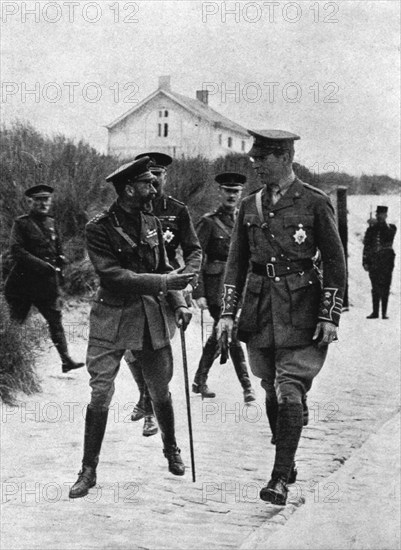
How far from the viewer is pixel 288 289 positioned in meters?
4.37

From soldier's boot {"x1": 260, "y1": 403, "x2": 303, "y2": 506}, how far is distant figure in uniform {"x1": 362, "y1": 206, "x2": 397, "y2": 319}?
30.4 ft

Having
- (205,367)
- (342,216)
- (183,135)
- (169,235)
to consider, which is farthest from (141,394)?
(183,135)

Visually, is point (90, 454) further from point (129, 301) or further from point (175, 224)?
point (175, 224)

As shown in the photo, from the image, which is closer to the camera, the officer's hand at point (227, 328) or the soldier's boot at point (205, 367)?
the officer's hand at point (227, 328)

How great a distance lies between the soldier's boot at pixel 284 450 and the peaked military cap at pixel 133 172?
1326mm

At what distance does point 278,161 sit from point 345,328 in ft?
29.6

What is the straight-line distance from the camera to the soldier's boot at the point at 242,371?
24.1ft

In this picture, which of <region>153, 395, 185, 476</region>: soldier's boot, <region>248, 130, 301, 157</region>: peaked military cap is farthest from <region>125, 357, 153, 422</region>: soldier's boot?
<region>248, 130, 301, 157</region>: peaked military cap

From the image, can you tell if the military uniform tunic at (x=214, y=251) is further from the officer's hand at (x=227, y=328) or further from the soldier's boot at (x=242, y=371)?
the officer's hand at (x=227, y=328)

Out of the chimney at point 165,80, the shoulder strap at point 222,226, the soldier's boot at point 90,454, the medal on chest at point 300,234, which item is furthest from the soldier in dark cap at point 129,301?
the shoulder strap at point 222,226

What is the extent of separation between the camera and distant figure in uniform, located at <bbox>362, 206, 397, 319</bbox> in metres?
13.2

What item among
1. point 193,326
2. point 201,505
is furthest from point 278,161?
point 193,326

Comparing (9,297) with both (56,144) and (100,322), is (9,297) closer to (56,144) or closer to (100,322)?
(56,144)

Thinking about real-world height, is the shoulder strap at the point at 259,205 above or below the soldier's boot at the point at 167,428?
above
